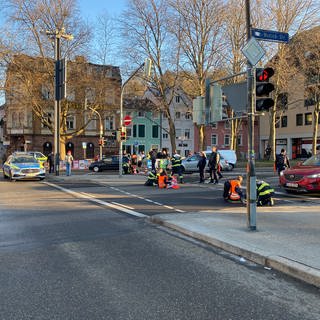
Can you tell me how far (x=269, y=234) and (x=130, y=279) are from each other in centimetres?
330

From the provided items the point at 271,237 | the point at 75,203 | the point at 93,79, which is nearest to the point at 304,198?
the point at 271,237

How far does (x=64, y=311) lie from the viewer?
388 cm

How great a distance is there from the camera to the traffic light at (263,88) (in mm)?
7312

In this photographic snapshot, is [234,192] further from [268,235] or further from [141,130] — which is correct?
[141,130]

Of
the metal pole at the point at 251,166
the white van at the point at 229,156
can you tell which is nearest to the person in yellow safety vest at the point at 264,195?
the metal pole at the point at 251,166

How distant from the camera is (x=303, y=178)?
43.6 ft

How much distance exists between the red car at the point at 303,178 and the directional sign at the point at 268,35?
21.6ft

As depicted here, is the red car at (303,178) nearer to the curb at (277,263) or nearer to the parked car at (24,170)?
the curb at (277,263)

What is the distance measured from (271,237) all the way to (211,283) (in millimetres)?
2539

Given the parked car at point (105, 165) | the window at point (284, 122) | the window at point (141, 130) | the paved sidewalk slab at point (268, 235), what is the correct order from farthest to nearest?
the window at point (141, 130), the window at point (284, 122), the parked car at point (105, 165), the paved sidewalk slab at point (268, 235)

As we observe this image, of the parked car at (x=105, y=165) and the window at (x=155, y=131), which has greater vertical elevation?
the window at (x=155, y=131)

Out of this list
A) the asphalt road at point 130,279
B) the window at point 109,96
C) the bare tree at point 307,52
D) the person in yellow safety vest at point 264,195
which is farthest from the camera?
the window at point 109,96

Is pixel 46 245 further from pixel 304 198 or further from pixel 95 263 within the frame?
pixel 304 198

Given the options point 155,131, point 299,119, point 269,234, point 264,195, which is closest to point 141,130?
point 155,131
